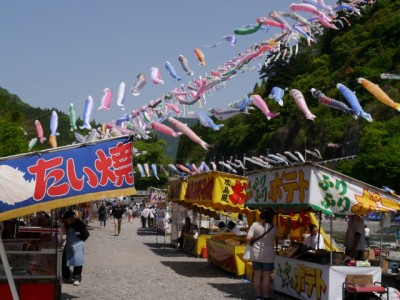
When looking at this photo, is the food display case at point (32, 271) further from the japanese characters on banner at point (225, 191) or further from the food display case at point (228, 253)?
the japanese characters on banner at point (225, 191)

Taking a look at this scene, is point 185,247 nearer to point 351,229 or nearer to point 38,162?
point 351,229

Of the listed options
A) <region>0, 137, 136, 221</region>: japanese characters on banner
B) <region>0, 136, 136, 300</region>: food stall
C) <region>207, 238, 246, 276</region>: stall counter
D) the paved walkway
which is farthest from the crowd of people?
<region>0, 137, 136, 221</region>: japanese characters on banner

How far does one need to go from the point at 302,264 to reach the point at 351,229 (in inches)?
58.0

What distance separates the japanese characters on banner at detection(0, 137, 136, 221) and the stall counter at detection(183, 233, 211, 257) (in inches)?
519

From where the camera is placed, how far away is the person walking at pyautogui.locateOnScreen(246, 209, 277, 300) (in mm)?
11703

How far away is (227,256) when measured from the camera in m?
16.8

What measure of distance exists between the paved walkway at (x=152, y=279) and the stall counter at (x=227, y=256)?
0.21 metres

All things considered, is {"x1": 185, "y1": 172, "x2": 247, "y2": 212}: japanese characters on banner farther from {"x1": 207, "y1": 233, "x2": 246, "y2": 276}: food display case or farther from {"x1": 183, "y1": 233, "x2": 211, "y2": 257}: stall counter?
{"x1": 183, "y1": 233, "x2": 211, "y2": 257}: stall counter

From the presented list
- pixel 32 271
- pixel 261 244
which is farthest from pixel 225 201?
pixel 32 271

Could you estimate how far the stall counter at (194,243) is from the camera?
22.2m

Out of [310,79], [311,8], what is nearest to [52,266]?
[311,8]

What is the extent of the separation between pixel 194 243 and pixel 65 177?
1481 cm

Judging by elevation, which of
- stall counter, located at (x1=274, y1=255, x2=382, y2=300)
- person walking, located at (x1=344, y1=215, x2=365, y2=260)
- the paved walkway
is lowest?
the paved walkway

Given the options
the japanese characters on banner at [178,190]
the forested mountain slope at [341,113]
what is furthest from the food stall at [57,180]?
the forested mountain slope at [341,113]
